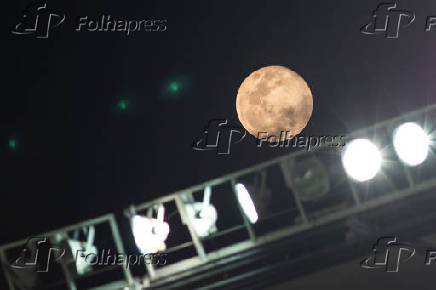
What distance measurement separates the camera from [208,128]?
11.2 meters

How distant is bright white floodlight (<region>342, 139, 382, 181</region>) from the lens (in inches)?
318

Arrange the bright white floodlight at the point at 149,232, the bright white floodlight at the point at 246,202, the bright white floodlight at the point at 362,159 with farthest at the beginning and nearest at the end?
1. the bright white floodlight at the point at 149,232
2. the bright white floodlight at the point at 246,202
3. the bright white floodlight at the point at 362,159

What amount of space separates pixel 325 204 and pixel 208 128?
11.4 feet

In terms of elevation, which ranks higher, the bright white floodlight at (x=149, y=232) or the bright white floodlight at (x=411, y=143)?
the bright white floodlight at (x=411, y=143)

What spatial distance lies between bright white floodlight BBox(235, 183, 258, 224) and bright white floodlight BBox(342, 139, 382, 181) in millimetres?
1746

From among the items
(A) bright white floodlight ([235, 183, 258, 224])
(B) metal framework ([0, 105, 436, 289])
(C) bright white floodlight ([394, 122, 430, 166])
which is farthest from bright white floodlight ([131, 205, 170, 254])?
(C) bright white floodlight ([394, 122, 430, 166])

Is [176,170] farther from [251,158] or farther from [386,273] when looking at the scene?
[386,273]

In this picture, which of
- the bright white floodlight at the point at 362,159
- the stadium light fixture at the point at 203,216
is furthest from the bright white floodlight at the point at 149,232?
the bright white floodlight at the point at 362,159

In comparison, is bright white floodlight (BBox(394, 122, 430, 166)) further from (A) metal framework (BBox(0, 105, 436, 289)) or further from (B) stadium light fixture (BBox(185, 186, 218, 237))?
(B) stadium light fixture (BBox(185, 186, 218, 237))

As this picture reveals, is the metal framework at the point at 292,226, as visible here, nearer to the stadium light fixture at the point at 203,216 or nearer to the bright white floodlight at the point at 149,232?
the stadium light fixture at the point at 203,216

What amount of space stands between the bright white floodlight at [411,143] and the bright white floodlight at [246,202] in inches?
101

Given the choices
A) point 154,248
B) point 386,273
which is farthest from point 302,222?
point 154,248

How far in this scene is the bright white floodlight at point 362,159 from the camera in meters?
8.08

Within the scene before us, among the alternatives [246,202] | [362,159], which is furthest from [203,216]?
[362,159]
